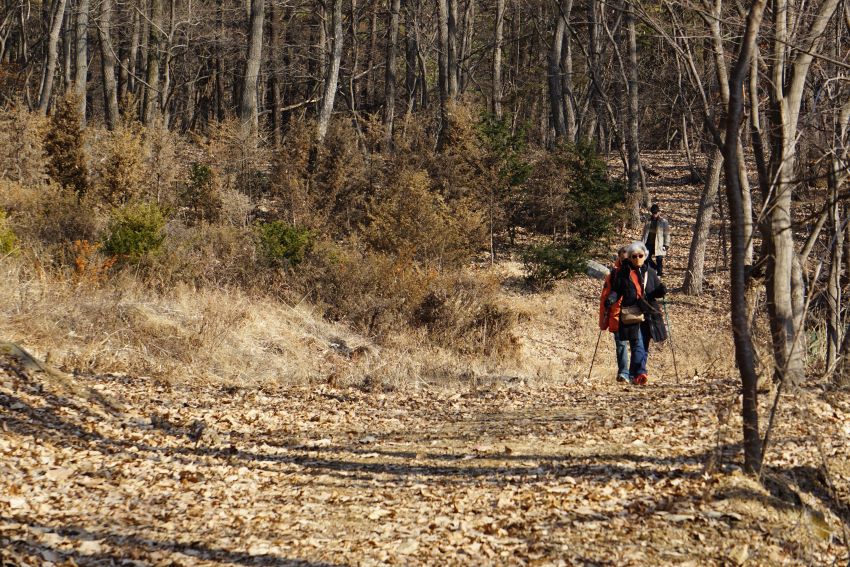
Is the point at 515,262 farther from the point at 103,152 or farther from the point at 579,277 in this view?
the point at 103,152

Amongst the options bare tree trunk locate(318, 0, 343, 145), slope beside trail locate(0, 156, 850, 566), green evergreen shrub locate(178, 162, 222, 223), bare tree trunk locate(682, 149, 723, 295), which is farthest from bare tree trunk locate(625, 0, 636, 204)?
slope beside trail locate(0, 156, 850, 566)

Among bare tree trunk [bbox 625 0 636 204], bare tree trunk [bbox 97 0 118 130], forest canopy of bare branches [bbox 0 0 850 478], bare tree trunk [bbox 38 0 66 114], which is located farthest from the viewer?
bare tree trunk [bbox 97 0 118 130]

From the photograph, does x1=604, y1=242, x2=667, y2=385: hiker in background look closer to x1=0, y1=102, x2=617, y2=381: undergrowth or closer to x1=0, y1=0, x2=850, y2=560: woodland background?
x1=0, y1=0, x2=850, y2=560: woodland background

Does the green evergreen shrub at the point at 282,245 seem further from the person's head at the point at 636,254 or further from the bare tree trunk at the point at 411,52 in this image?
the bare tree trunk at the point at 411,52

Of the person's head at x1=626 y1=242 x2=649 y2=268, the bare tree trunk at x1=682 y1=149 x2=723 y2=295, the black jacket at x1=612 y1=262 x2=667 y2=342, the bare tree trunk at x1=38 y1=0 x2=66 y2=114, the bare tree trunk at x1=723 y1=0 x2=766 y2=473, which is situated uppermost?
the bare tree trunk at x1=38 y1=0 x2=66 y2=114

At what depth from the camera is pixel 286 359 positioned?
12.2 meters

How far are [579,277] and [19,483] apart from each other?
16.5 meters

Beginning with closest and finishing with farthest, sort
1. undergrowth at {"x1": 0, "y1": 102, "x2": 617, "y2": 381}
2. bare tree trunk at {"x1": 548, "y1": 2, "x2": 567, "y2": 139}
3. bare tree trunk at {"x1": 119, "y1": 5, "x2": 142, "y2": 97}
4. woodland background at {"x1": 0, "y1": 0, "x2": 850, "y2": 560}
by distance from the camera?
woodland background at {"x1": 0, "y1": 0, "x2": 850, "y2": 560} → undergrowth at {"x1": 0, "y1": 102, "x2": 617, "y2": 381} → bare tree trunk at {"x1": 548, "y1": 2, "x2": 567, "y2": 139} → bare tree trunk at {"x1": 119, "y1": 5, "x2": 142, "y2": 97}

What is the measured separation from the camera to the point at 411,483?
6207mm

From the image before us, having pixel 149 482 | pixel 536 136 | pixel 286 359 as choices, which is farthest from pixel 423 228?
pixel 536 136

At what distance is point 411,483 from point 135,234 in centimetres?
1022

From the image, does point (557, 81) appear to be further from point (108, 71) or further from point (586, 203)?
point (108, 71)

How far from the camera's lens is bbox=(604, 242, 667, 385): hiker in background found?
9.48m

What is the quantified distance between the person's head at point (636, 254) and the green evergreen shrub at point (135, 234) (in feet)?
29.1
